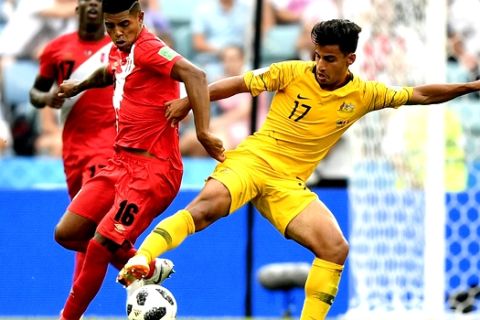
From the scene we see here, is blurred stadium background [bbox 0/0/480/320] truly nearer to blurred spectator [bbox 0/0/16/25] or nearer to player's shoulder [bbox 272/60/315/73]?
blurred spectator [bbox 0/0/16/25]

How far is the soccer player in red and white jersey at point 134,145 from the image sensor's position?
7.84m

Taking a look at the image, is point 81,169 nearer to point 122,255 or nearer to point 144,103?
A: point 122,255

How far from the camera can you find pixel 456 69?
45.8ft

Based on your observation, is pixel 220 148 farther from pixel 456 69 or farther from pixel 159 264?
pixel 456 69

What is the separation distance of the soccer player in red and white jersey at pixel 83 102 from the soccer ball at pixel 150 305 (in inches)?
68.4

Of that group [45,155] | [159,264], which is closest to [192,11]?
[45,155]

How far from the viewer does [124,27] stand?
7918 mm

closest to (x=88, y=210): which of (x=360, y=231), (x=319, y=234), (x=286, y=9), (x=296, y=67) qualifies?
(x=319, y=234)

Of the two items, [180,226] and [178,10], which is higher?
[178,10]

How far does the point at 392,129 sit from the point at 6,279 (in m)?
3.77

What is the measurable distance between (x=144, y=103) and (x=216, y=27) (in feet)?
21.6

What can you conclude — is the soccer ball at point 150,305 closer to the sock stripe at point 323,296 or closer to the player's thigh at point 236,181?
the player's thigh at point 236,181

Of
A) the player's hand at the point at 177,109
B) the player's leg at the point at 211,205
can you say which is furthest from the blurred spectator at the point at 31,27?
the player's leg at the point at 211,205

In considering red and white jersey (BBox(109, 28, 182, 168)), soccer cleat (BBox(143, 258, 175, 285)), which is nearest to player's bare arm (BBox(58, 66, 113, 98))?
red and white jersey (BBox(109, 28, 182, 168))
